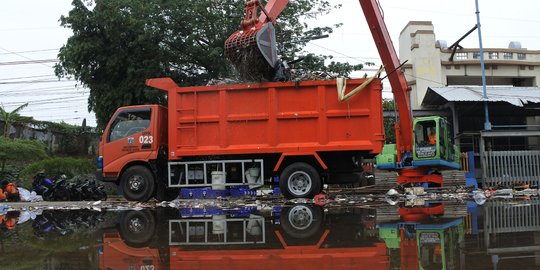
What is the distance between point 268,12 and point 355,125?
3.41 m

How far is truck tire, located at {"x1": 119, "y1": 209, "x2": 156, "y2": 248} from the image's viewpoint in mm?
5559

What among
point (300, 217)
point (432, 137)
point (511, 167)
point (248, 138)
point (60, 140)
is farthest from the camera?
point (60, 140)

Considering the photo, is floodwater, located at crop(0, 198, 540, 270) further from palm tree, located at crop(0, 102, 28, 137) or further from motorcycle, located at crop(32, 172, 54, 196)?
palm tree, located at crop(0, 102, 28, 137)

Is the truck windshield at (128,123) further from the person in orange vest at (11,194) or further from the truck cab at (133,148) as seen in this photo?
the person in orange vest at (11,194)

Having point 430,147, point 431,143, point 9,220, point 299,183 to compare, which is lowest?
point 9,220

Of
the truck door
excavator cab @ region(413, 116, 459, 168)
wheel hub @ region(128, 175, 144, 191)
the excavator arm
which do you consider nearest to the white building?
excavator cab @ region(413, 116, 459, 168)

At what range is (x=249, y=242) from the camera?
5262mm

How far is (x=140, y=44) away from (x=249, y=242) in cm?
1380

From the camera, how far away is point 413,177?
1340 cm

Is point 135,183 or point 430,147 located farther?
point 430,147

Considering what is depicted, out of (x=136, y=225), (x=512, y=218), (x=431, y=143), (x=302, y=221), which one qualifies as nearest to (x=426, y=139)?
(x=431, y=143)

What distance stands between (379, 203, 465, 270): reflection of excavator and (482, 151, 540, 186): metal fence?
11110mm

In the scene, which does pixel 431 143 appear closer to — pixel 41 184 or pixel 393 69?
pixel 393 69

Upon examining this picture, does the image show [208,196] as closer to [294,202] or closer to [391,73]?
[294,202]
